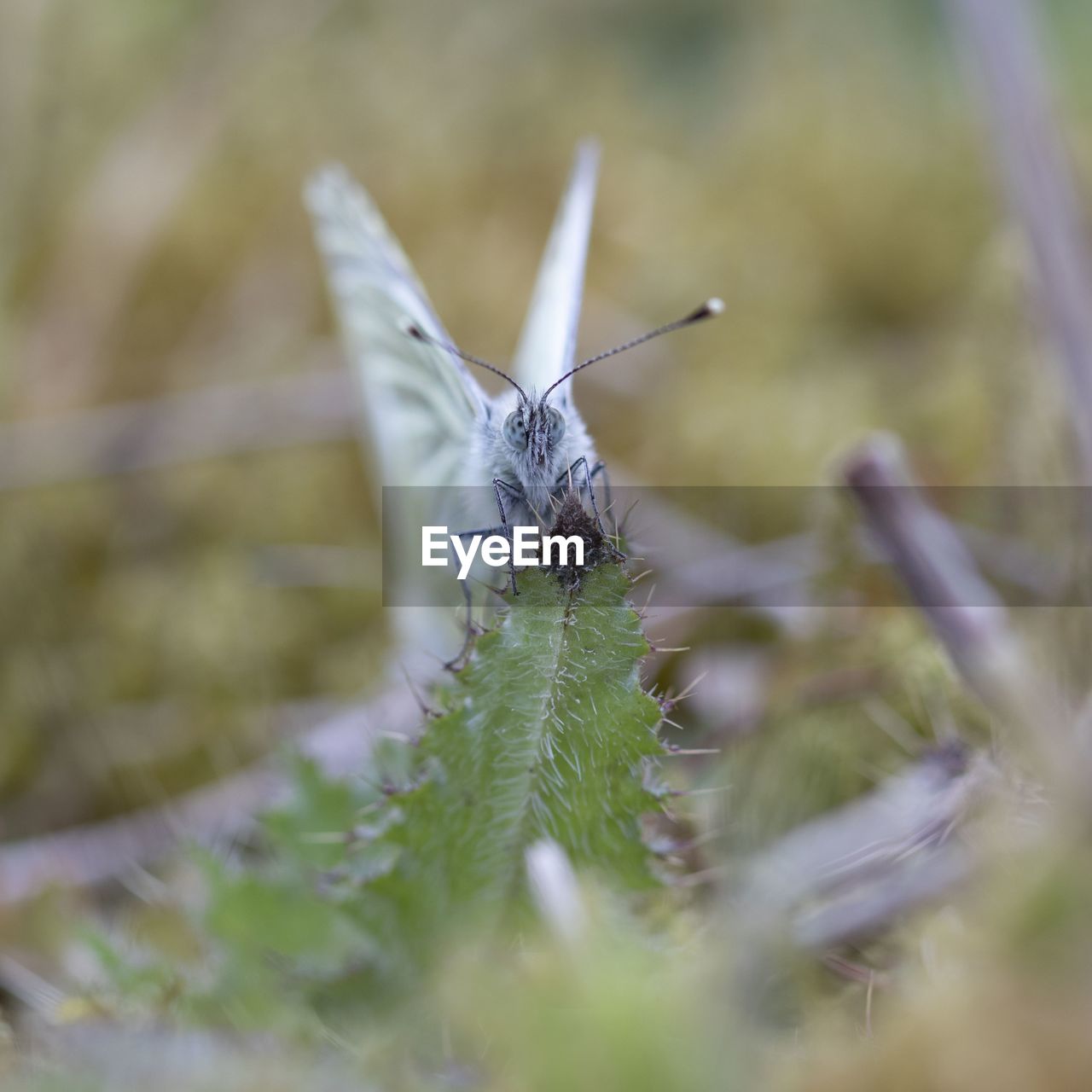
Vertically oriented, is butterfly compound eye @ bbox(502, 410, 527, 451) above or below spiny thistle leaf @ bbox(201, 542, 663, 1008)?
above

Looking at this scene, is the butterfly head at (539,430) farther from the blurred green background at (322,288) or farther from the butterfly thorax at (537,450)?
the blurred green background at (322,288)

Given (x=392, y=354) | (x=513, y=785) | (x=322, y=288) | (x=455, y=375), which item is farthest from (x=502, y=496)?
(x=322, y=288)

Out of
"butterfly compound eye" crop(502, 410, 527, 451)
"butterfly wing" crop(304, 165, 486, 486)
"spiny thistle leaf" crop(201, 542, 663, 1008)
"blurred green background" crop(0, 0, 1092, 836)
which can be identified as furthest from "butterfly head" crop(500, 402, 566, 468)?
"blurred green background" crop(0, 0, 1092, 836)

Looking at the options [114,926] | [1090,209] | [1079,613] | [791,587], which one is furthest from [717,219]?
[114,926]

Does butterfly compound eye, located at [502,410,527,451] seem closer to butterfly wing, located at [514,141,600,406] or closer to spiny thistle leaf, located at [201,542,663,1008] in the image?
butterfly wing, located at [514,141,600,406]

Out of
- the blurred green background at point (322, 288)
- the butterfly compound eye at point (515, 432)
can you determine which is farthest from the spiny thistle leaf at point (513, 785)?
the blurred green background at point (322, 288)
